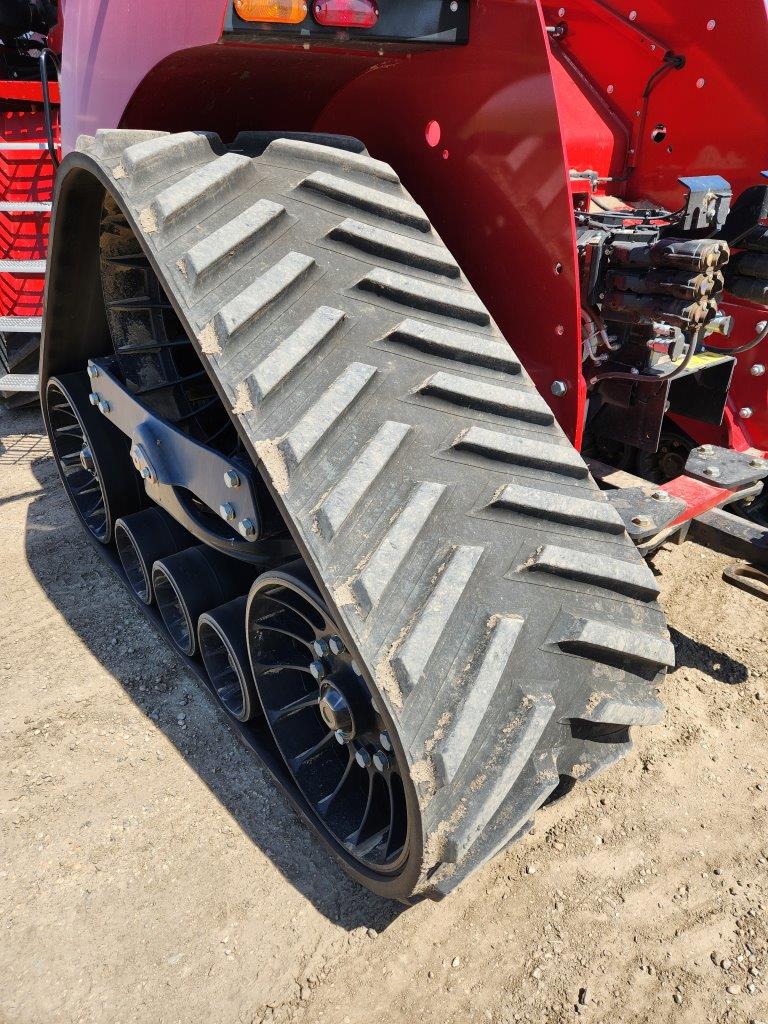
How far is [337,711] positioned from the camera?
5.39ft

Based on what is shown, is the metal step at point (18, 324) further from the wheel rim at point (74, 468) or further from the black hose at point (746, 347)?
the black hose at point (746, 347)

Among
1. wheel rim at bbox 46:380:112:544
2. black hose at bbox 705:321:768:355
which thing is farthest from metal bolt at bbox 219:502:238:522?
black hose at bbox 705:321:768:355

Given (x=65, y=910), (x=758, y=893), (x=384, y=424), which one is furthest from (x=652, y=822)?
(x=65, y=910)

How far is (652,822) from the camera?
2.03 m

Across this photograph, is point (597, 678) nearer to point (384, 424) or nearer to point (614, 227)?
point (384, 424)

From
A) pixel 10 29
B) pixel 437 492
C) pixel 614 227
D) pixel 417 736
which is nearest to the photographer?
pixel 417 736

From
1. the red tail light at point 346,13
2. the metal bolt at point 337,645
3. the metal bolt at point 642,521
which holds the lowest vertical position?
the metal bolt at point 337,645

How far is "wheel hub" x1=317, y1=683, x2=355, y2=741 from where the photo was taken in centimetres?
163

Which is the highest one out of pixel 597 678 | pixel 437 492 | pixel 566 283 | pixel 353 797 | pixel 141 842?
pixel 566 283

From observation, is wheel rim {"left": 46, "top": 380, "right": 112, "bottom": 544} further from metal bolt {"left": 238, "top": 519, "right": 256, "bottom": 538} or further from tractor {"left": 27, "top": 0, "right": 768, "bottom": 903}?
metal bolt {"left": 238, "top": 519, "right": 256, "bottom": 538}

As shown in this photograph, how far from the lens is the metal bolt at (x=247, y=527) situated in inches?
69.2

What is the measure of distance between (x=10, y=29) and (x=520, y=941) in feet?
16.5

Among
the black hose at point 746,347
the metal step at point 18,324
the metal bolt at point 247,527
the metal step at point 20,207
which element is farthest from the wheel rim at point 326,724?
the metal step at point 20,207

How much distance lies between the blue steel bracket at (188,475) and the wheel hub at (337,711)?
0.40m
